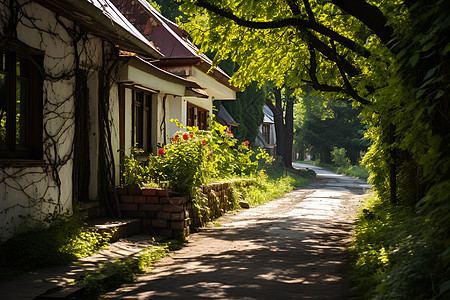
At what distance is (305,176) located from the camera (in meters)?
37.5

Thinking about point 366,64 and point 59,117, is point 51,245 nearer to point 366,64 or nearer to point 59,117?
point 59,117

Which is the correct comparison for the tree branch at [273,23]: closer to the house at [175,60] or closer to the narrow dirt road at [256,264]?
the narrow dirt road at [256,264]

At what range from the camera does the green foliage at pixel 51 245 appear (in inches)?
243

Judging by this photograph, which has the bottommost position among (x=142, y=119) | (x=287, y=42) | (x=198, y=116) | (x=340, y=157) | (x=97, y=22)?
(x=340, y=157)

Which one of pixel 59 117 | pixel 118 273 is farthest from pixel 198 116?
pixel 118 273

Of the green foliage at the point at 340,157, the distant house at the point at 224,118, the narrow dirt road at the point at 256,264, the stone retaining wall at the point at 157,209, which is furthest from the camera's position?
the green foliage at the point at 340,157

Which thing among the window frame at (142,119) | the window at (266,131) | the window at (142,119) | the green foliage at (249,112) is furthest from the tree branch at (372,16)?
the window at (266,131)

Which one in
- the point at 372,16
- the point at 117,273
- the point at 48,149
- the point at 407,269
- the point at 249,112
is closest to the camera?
the point at 407,269

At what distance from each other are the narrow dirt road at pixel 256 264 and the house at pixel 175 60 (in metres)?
4.45

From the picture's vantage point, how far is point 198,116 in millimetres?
19391

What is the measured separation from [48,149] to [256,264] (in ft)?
11.0

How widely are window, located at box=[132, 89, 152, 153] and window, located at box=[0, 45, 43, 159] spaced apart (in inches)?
173

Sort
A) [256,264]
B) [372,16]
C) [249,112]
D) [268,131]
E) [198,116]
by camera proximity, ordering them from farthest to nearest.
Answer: [268,131], [249,112], [198,116], [256,264], [372,16]

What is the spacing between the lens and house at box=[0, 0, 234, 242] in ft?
22.4
